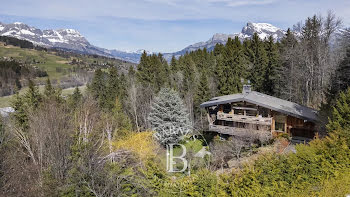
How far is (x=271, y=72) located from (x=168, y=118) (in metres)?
19.4

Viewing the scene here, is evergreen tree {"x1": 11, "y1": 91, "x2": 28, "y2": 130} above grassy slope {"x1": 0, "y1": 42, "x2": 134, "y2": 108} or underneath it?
underneath

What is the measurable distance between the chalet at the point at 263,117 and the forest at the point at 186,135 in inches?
67.1

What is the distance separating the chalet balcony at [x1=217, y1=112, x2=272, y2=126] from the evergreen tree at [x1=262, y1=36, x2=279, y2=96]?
14548 millimetres

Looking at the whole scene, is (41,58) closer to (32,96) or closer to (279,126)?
(32,96)

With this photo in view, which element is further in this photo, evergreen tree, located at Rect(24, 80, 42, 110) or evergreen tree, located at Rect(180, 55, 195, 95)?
evergreen tree, located at Rect(180, 55, 195, 95)

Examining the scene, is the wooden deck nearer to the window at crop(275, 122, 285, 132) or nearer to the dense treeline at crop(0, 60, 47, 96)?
the window at crop(275, 122, 285, 132)

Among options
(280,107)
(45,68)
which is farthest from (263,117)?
(45,68)

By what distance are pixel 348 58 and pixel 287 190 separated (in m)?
15.5

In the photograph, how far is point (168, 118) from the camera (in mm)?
31234

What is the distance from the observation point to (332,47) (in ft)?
94.6

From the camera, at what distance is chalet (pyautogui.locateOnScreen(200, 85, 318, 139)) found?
22938mm

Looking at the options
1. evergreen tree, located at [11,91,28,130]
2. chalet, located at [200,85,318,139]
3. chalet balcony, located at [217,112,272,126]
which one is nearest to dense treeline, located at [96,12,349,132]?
chalet, located at [200,85,318,139]

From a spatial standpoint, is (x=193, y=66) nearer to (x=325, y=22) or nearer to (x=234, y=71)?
(x=234, y=71)

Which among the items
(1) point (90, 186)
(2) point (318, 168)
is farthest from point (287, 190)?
(1) point (90, 186)
